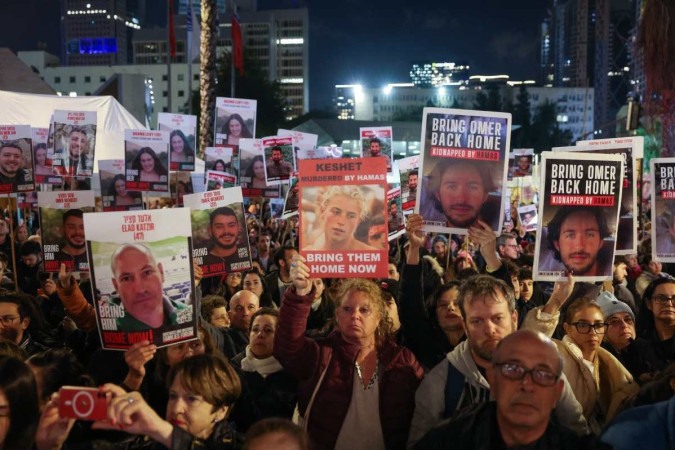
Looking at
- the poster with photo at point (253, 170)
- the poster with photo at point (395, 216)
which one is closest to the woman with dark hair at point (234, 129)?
the poster with photo at point (253, 170)

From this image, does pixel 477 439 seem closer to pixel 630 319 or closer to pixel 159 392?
pixel 159 392


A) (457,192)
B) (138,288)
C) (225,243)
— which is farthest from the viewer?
(225,243)

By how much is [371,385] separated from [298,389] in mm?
524

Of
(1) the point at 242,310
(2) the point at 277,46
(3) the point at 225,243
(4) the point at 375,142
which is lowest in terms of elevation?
(1) the point at 242,310

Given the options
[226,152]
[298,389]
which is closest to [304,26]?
[226,152]

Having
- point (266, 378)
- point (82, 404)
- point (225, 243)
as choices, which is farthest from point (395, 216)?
point (82, 404)

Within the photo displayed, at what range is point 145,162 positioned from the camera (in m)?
12.5

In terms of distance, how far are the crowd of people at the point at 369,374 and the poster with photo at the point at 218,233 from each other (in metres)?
0.33

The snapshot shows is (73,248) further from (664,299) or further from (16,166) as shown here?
(664,299)

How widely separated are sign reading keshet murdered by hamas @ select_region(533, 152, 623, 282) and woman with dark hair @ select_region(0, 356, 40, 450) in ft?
11.0

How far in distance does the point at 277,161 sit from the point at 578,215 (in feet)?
27.7

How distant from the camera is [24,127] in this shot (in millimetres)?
10695

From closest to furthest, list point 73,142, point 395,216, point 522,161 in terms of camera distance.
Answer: point 395,216
point 73,142
point 522,161

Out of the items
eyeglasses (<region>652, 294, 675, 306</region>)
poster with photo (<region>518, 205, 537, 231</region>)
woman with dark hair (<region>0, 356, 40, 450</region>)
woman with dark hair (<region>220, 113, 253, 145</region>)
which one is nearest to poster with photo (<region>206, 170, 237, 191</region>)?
woman with dark hair (<region>220, 113, 253, 145</region>)
